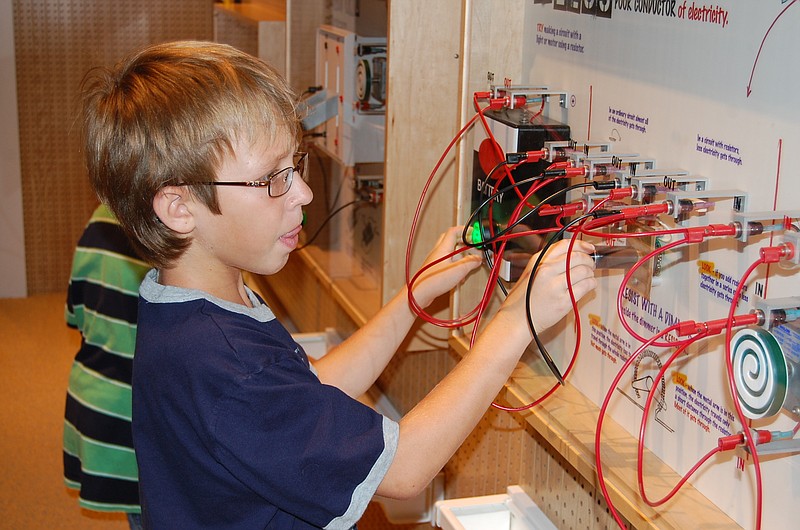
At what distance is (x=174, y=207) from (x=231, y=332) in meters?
0.15

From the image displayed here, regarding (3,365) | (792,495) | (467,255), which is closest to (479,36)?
(467,255)

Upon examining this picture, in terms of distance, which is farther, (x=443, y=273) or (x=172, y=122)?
(x=443, y=273)

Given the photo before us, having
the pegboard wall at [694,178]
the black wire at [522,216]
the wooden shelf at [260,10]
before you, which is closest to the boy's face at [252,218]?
the black wire at [522,216]

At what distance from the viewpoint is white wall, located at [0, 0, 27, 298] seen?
150 inches

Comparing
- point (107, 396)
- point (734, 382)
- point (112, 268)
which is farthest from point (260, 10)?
point (734, 382)

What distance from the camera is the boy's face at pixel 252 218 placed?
995mm

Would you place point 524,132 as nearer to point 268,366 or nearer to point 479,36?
point 479,36

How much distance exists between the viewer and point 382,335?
1312mm

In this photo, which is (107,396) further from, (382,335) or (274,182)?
(274,182)

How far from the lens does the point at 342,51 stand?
2.17 m

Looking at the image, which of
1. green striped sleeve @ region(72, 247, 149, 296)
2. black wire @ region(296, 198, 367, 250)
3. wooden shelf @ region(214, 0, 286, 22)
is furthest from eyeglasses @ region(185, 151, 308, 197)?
wooden shelf @ region(214, 0, 286, 22)

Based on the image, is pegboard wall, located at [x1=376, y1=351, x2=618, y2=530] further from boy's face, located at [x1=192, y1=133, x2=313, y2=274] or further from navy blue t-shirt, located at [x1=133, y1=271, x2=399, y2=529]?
boy's face, located at [x1=192, y1=133, x2=313, y2=274]

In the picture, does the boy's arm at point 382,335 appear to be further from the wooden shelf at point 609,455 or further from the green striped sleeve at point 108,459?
the green striped sleeve at point 108,459

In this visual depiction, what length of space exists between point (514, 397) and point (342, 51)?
3.76ft
